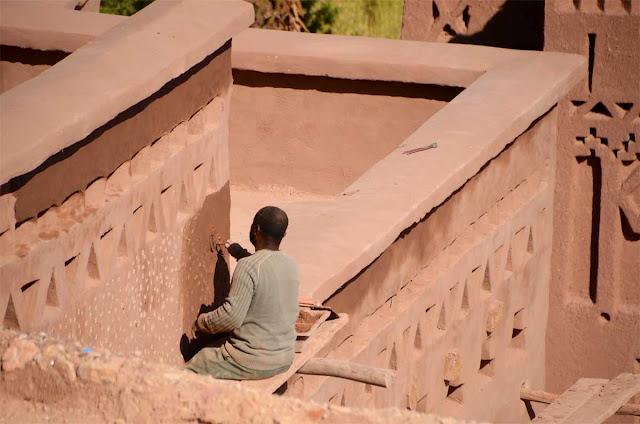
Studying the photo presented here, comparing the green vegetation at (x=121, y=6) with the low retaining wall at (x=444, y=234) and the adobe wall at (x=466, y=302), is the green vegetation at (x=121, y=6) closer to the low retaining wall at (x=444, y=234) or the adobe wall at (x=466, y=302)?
the low retaining wall at (x=444, y=234)

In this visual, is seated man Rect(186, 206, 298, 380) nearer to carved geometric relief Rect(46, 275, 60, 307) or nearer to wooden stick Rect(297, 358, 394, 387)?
wooden stick Rect(297, 358, 394, 387)

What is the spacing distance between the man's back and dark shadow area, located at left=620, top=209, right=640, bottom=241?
11.9 feet

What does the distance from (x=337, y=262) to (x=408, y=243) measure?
0.77 metres

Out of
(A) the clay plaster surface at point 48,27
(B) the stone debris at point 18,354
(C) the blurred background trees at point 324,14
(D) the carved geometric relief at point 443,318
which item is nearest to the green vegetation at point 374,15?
(C) the blurred background trees at point 324,14

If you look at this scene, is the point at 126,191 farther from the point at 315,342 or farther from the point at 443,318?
the point at 443,318

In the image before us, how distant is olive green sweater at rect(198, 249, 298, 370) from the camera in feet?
17.4

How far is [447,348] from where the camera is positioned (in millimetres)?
7168

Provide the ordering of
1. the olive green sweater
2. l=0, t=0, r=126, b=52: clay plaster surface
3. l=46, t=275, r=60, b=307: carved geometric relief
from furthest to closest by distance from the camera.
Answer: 1. l=0, t=0, r=126, b=52: clay plaster surface
2. the olive green sweater
3. l=46, t=275, r=60, b=307: carved geometric relief

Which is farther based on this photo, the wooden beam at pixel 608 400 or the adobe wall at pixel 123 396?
the wooden beam at pixel 608 400

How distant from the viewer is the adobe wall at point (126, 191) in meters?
4.59

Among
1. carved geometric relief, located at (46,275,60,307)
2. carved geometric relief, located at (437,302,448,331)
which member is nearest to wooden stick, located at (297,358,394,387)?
carved geometric relief, located at (46,275,60,307)

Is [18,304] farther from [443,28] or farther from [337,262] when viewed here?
[443,28]

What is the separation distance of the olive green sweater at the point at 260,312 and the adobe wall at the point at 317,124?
321cm

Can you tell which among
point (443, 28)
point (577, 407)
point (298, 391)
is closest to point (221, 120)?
point (298, 391)
